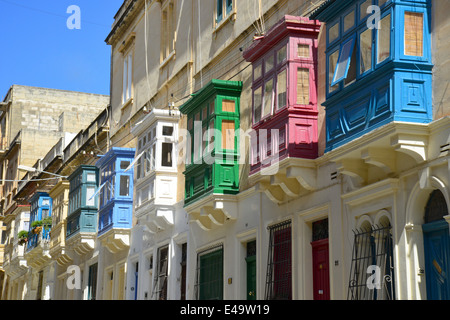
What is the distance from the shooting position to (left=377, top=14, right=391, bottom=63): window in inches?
484

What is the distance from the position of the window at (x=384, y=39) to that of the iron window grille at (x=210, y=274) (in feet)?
25.6

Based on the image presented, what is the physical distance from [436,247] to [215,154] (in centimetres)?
729

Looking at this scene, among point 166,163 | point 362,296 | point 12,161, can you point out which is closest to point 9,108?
point 12,161

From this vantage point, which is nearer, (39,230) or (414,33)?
(414,33)

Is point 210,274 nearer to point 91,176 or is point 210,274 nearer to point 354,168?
point 354,168

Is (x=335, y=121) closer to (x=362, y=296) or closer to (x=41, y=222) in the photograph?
(x=362, y=296)

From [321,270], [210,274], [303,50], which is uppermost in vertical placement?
[303,50]

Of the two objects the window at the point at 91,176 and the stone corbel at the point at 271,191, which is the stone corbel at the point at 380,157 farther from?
the window at the point at 91,176

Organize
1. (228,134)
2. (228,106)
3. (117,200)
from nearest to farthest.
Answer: (228,134)
(228,106)
(117,200)

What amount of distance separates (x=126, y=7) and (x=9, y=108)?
26.5 meters

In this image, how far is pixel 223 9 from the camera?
20.1m

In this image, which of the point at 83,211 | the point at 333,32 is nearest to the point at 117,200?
the point at 83,211

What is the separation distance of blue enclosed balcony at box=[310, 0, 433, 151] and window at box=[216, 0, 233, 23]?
6.17m

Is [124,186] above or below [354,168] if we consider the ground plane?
above
